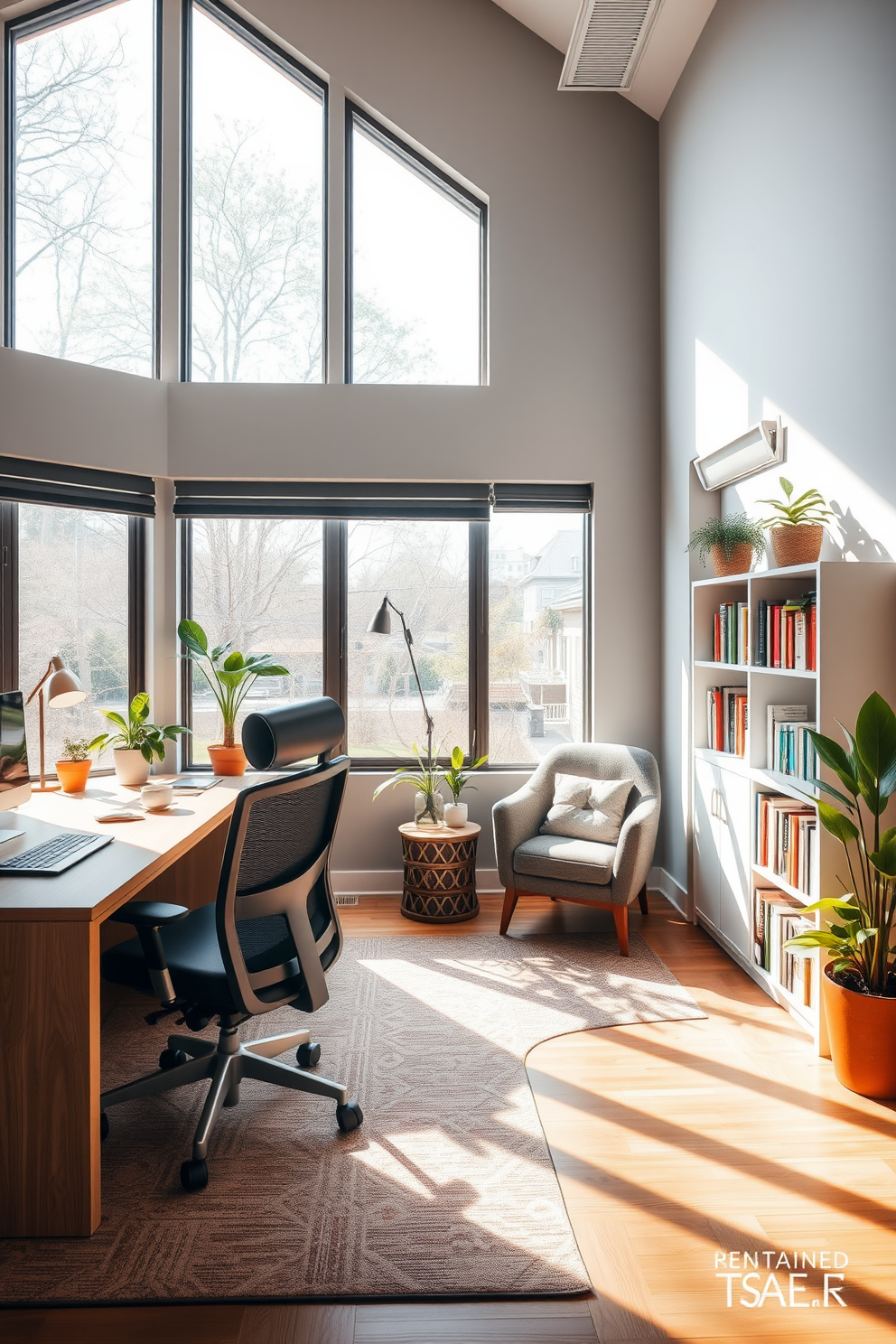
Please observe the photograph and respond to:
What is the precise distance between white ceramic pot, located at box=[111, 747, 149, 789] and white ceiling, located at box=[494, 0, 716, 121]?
3.96m

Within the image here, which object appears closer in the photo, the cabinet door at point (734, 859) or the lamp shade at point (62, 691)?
the lamp shade at point (62, 691)

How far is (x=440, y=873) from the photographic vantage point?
409 centimetres

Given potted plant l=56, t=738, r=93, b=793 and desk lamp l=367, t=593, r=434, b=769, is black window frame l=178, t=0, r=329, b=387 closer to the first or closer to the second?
desk lamp l=367, t=593, r=434, b=769

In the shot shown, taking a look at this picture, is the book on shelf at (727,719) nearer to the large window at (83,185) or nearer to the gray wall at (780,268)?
the gray wall at (780,268)

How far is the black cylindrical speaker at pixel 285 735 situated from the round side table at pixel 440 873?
77.5 inches

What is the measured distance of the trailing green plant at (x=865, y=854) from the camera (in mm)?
2393

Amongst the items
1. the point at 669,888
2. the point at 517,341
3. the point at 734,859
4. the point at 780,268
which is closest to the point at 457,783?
the point at 669,888

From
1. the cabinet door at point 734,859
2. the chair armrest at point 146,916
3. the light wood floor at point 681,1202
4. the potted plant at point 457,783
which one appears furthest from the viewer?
the potted plant at point 457,783

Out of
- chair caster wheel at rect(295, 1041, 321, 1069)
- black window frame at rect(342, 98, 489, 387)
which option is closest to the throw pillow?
chair caster wheel at rect(295, 1041, 321, 1069)

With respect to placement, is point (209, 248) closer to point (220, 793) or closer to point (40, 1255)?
point (220, 793)

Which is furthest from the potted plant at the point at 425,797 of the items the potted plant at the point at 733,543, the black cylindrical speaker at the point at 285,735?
the black cylindrical speaker at the point at 285,735

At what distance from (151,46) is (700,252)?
3176mm

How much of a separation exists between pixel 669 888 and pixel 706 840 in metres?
0.70

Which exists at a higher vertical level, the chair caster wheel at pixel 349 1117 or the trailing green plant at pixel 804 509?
the trailing green plant at pixel 804 509
